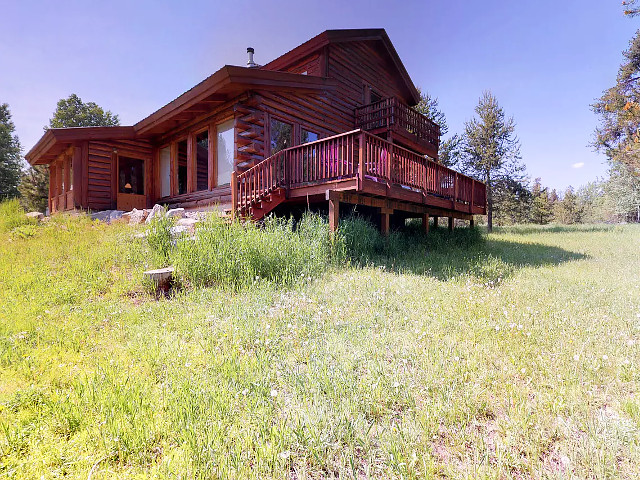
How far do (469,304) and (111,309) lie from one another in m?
5.02

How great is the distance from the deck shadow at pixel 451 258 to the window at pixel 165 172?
9.76m

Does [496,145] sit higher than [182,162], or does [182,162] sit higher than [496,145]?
[496,145]

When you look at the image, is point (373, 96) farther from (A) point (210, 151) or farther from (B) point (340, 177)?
(B) point (340, 177)

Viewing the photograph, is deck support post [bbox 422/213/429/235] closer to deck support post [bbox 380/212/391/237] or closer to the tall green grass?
deck support post [bbox 380/212/391/237]

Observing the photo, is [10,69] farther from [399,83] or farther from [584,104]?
[584,104]

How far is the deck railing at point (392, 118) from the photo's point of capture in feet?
39.9

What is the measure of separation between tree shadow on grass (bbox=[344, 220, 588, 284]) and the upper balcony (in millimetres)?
4311

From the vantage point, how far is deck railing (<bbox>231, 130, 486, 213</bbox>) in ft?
22.6

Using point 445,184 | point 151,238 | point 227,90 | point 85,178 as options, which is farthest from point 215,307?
point 85,178

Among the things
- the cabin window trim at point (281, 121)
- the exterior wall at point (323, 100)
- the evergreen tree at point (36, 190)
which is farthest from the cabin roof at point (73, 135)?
the evergreen tree at point (36, 190)

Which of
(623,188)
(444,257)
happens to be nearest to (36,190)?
(444,257)

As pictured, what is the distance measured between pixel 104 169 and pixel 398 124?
1255 cm

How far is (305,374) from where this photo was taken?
8.34ft

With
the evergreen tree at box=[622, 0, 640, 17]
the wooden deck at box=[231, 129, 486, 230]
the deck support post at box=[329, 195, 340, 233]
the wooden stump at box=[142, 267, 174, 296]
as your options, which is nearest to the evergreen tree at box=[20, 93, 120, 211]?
the wooden deck at box=[231, 129, 486, 230]
